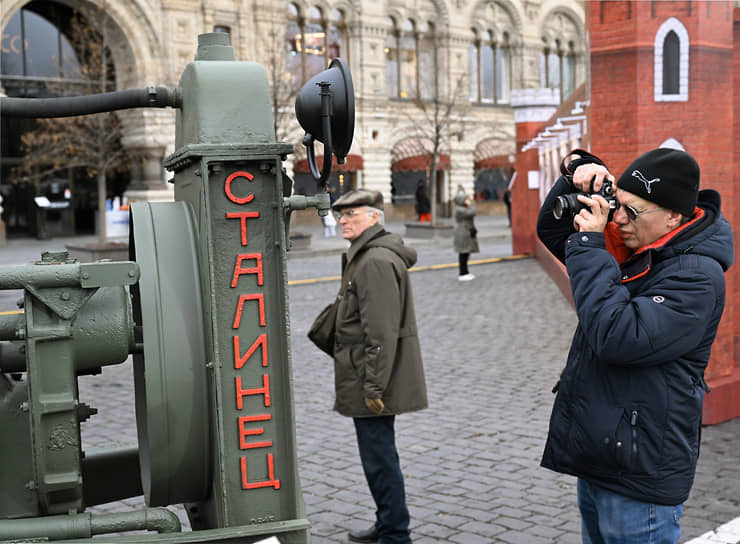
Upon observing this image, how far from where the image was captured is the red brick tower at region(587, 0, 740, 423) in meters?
7.07

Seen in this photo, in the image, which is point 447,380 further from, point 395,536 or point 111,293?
point 111,293

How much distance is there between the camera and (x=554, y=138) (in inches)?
633

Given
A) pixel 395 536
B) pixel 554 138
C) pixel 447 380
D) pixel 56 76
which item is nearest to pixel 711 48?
pixel 447 380

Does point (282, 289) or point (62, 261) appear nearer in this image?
point (282, 289)

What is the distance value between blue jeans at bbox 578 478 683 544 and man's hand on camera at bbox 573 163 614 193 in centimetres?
100

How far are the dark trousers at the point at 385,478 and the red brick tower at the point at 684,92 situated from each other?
11.1 feet

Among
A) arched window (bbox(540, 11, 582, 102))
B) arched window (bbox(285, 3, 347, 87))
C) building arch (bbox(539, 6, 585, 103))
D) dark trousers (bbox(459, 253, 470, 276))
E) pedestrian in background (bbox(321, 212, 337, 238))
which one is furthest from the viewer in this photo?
arched window (bbox(540, 11, 582, 102))

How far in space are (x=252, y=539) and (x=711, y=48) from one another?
604 cm

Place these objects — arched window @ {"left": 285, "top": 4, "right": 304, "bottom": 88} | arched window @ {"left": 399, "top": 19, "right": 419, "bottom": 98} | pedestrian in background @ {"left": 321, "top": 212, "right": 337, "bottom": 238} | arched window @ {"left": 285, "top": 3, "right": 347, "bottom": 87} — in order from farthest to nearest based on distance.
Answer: arched window @ {"left": 399, "top": 19, "right": 419, "bottom": 98} < arched window @ {"left": 285, "top": 3, "right": 347, "bottom": 87} < arched window @ {"left": 285, "top": 4, "right": 304, "bottom": 88} < pedestrian in background @ {"left": 321, "top": 212, "right": 337, "bottom": 238}

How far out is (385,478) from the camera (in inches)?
178

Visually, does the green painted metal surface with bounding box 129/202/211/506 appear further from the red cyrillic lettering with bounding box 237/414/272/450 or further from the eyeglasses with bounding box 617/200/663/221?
the eyeglasses with bounding box 617/200/663/221

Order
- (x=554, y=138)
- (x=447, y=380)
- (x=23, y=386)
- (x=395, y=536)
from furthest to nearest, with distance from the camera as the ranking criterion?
(x=554, y=138) → (x=447, y=380) → (x=395, y=536) → (x=23, y=386)

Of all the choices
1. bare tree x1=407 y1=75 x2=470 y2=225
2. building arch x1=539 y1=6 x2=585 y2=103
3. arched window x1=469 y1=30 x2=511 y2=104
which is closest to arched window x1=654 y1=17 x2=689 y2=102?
bare tree x1=407 y1=75 x2=470 y2=225

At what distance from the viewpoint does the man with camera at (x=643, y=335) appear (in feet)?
9.07
